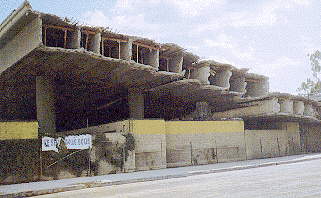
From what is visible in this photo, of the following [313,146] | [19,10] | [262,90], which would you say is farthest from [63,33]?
[313,146]

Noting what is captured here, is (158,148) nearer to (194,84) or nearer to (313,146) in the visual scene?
(194,84)

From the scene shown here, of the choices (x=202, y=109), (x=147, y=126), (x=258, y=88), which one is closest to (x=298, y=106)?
(x=258, y=88)

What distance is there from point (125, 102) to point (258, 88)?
18845mm

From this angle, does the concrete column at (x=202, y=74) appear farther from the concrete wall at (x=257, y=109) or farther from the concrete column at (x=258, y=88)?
the concrete column at (x=258, y=88)

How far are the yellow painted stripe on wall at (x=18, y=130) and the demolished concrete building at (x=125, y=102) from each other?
6 centimetres

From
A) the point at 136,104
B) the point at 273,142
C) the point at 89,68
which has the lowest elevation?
the point at 273,142

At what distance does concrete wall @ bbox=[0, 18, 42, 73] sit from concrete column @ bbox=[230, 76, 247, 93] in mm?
27742

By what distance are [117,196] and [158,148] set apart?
51.3 ft

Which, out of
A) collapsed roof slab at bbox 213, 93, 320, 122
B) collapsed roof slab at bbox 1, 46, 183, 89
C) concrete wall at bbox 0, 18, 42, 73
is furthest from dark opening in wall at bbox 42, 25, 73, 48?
collapsed roof slab at bbox 213, 93, 320, 122

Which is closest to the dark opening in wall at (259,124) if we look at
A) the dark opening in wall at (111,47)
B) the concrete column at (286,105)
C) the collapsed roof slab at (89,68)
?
the concrete column at (286,105)

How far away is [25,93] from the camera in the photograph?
3822 centimetres

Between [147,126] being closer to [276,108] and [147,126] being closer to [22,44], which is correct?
[22,44]

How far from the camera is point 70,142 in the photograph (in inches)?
904

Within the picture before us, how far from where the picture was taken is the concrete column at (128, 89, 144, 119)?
37.6 m
